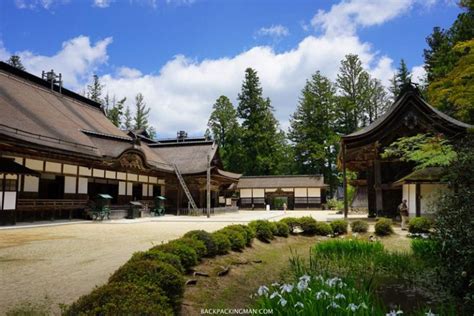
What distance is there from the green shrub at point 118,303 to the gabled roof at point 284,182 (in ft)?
123

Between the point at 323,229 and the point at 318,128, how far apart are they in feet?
111

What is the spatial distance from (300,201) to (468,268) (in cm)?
3651

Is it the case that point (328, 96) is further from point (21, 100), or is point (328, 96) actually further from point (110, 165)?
point (21, 100)

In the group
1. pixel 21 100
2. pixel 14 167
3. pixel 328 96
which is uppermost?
pixel 328 96

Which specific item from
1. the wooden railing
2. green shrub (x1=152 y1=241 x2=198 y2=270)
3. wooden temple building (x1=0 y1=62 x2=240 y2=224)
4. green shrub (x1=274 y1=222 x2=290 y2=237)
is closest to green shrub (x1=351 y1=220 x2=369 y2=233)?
green shrub (x1=274 y1=222 x2=290 y2=237)

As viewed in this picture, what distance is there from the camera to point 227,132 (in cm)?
4834

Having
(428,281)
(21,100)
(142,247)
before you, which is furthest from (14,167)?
(428,281)

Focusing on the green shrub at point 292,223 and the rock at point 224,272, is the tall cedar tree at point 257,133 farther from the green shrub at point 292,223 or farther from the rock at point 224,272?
the rock at point 224,272

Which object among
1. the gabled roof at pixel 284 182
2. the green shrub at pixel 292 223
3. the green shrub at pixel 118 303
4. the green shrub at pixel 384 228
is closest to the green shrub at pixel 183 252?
the green shrub at pixel 118 303

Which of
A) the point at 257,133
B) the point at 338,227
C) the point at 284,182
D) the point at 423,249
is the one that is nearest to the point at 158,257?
the point at 423,249

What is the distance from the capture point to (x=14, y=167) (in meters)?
13.9

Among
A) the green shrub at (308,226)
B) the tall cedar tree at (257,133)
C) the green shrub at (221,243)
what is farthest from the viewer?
the tall cedar tree at (257,133)

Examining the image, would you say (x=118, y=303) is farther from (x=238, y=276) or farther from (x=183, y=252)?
(x=238, y=276)

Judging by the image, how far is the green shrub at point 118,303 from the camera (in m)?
2.91
